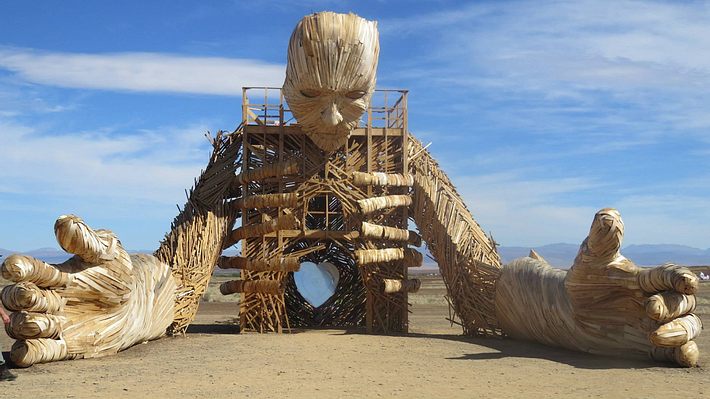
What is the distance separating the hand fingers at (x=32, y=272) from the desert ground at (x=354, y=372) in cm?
108

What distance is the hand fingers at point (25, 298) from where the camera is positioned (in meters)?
10.8

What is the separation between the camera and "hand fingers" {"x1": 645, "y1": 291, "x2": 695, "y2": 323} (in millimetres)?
10595

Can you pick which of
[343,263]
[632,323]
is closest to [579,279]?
[632,323]

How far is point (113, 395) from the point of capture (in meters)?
9.03

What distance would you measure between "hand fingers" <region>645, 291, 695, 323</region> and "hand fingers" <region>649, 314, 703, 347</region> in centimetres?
9

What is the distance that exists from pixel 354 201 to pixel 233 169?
2616 millimetres

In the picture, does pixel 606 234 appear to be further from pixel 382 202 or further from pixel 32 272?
pixel 32 272

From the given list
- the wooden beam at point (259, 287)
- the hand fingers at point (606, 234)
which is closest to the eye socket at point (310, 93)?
the wooden beam at point (259, 287)

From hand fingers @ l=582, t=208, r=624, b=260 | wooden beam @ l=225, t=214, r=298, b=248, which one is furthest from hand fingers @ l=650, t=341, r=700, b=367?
wooden beam @ l=225, t=214, r=298, b=248

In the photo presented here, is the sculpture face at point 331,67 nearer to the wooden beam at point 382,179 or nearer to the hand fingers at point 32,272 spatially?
the wooden beam at point 382,179

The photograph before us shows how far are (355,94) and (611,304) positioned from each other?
18.9ft

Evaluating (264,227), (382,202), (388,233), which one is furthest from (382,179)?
(264,227)

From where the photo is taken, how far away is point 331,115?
14961mm

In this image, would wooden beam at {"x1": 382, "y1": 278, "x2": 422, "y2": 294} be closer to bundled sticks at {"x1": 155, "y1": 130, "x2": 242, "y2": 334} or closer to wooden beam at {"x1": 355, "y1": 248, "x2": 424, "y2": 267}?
wooden beam at {"x1": 355, "y1": 248, "x2": 424, "y2": 267}
